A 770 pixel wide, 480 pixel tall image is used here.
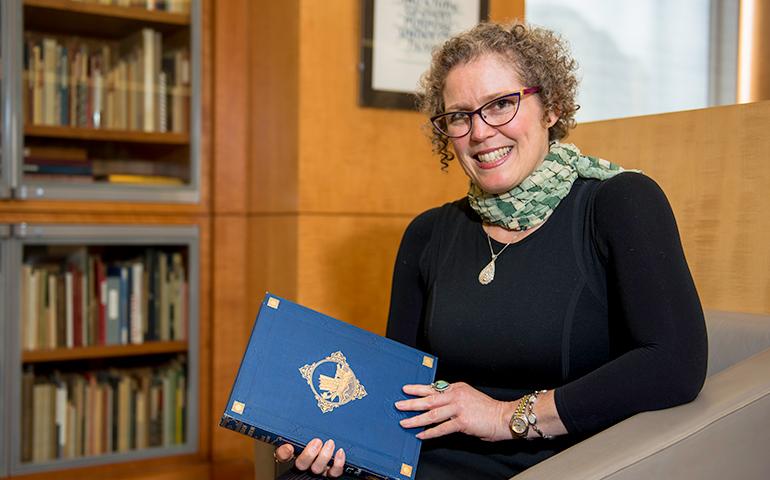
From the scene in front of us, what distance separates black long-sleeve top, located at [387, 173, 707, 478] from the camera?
120 centimetres

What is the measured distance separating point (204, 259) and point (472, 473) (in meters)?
1.65

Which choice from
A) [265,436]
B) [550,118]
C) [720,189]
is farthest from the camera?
[720,189]

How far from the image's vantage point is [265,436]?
1.24m

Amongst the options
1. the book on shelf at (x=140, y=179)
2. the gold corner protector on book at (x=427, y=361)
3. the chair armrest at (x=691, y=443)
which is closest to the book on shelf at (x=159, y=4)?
the book on shelf at (x=140, y=179)

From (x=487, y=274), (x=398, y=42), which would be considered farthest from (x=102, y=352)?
(x=487, y=274)

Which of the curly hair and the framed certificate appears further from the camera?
the framed certificate

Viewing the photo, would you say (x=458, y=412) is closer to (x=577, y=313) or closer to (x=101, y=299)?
(x=577, y=313)

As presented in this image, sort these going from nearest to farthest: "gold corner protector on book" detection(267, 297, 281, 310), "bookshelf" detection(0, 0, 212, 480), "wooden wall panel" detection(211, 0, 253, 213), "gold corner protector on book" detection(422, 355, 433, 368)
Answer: "gold corner protector on book" detection(267, 297, 281, 310)
"gold corner protector on book" detection(422, 355, 433, 368)
"bookshelf" detection(0, 0, 212, 480)
"wooden wall panel" detection(211, 0, 253, 213)

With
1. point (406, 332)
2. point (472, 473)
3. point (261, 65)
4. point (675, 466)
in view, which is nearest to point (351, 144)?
point (261, 65)

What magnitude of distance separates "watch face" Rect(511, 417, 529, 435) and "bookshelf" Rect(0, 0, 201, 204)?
1755 millimetres

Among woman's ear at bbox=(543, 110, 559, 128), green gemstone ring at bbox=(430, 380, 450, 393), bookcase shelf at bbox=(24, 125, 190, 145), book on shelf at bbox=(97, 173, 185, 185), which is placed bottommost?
green gemstone ring at bbox=(430, 380, 450, 393)

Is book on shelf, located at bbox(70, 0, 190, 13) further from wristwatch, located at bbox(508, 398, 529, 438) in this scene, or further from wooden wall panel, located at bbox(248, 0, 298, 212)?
wristwatch, located at bbox(508, 398, 529, 438)

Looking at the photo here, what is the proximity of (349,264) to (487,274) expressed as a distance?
48.6 inches

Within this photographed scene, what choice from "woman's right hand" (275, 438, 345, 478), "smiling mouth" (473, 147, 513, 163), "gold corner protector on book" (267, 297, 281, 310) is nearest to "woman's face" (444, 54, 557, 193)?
"smiling mouth" (473, 147, 513, 163)
